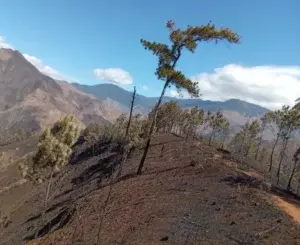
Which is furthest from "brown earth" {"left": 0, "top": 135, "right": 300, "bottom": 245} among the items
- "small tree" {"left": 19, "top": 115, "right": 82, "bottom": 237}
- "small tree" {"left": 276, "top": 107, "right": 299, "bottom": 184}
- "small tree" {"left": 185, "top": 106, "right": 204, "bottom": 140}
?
"small tree" {"left": 185, "top": 106, "right": 204, "bottom": 140}

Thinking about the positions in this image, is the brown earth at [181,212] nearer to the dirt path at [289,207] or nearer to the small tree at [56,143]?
the dirt path at [289,207]

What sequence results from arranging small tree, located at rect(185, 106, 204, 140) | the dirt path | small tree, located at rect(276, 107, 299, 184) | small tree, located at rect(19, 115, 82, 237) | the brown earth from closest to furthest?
the brown earth < small tree, located at rect(19, 115, 82, 237) < the dirt path < small tree, located at rect(276, 107, 299, 184) < small tree, located at rect(185, 106, 204, 140)

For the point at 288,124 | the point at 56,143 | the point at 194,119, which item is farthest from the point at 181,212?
the point at 194,119

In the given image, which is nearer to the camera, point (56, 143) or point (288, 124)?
point (56, 143)

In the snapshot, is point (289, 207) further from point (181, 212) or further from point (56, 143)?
point (56, 143)

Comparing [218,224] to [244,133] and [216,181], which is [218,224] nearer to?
[216,181]

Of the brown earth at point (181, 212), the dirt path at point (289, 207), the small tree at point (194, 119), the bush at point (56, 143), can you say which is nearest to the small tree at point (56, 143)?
the bush at point (56, 143)

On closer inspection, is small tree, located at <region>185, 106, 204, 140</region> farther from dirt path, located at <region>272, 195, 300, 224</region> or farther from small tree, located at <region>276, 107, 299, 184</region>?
dirt path, located at <region>272, 195, 300, 224</region>

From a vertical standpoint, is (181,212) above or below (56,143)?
below


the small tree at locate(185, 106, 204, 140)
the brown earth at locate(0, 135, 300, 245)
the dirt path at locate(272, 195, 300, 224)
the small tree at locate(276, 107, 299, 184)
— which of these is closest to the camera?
the brown earth at locate(0, 135, 300, 245)

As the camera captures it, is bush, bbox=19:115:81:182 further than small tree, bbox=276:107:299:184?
No

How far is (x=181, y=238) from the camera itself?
27562 millimetres

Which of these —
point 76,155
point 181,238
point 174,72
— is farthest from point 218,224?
point 76,155

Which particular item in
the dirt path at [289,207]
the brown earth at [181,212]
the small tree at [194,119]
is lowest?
the brown earth at [181,212]
